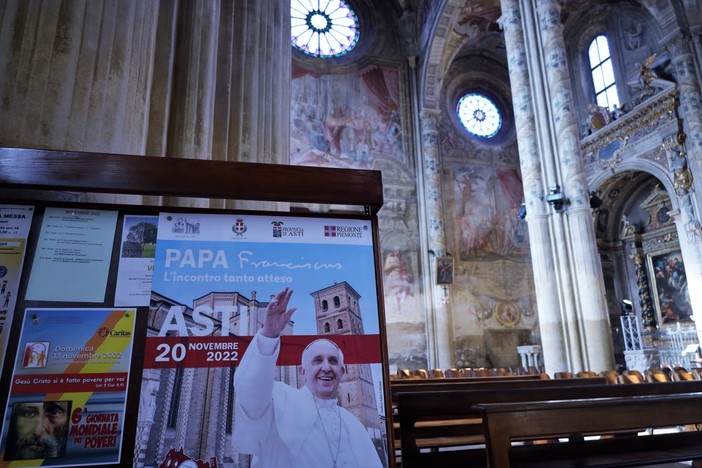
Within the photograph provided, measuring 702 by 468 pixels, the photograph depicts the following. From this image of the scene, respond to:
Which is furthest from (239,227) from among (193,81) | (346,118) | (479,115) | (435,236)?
(479,115)

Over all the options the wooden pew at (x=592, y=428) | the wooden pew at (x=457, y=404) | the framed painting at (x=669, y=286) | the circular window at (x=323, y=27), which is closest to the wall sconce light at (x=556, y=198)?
the wooden pew at (x=457, y=404)

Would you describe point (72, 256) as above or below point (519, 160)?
below

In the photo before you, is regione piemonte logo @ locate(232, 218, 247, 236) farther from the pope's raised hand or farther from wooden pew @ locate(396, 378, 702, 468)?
wooden pew @ locate(396, 378, 702, 468)

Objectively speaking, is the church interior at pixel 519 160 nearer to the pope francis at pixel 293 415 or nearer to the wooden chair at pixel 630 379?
the wooden chair at pixel 630 379

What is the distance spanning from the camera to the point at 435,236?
49.7 ft

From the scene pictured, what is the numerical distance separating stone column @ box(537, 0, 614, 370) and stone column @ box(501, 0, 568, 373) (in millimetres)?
198

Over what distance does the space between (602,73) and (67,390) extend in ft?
59.4

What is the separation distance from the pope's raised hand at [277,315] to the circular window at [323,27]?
16036 millimetres

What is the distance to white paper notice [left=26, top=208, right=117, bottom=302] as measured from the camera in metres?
1.27

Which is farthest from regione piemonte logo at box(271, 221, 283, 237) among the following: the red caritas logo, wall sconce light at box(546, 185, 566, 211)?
wall sconce light at box(546, 185, 566, 211)

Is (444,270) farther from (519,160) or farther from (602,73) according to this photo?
(602,73)

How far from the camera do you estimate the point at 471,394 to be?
2.53 m

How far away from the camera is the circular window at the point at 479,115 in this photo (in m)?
18.1

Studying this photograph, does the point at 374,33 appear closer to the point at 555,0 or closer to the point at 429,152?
the point at 429,152
